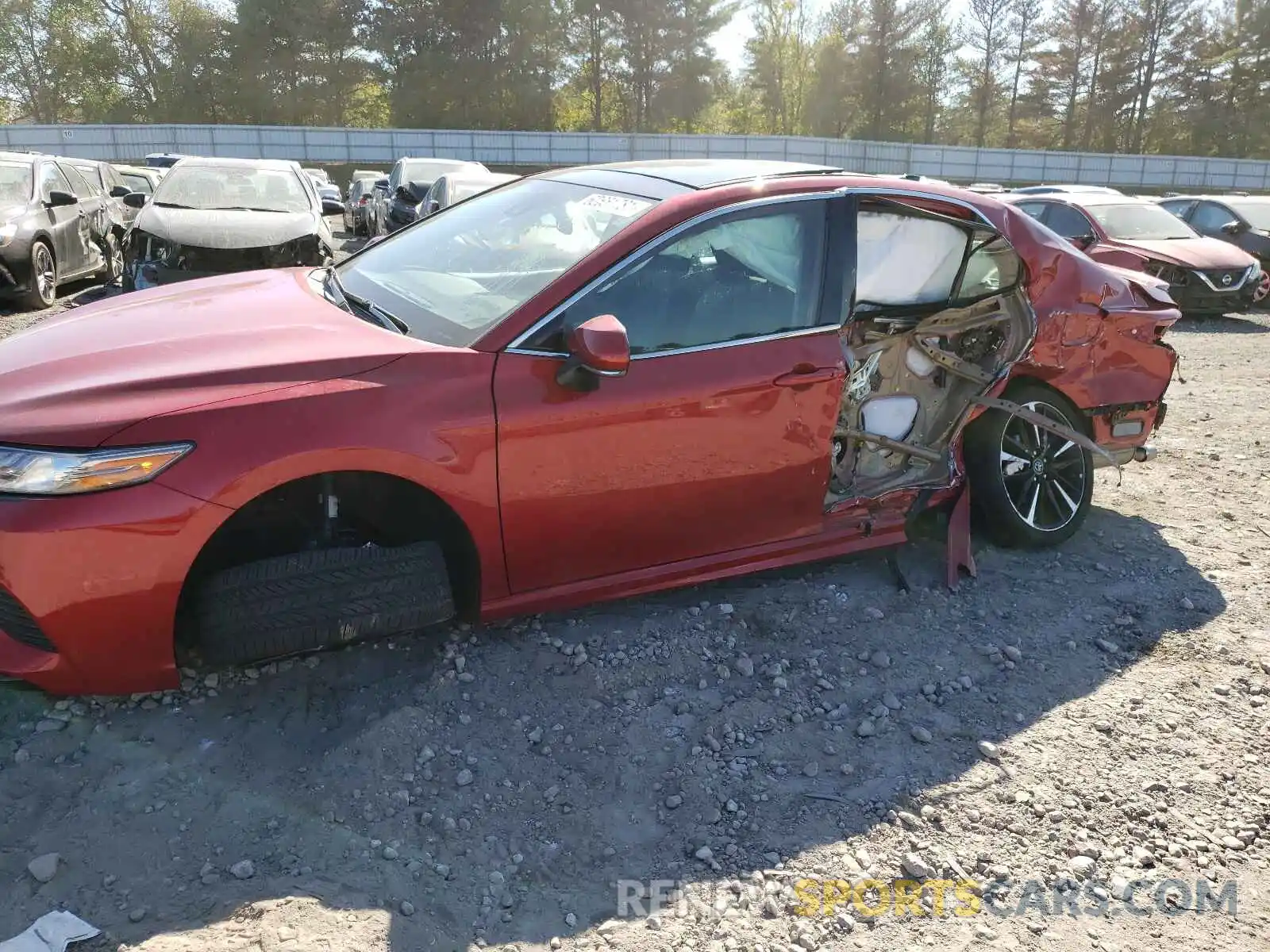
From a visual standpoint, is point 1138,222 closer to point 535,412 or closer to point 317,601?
point 535,412

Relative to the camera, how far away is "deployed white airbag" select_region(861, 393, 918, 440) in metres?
3.95

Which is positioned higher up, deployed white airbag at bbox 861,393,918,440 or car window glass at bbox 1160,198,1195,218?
car window glass at bbox 1160,198,1195,218

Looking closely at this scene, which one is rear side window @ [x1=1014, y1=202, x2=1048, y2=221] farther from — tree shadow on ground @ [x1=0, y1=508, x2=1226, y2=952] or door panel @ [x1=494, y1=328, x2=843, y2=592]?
door panel @ [x1=494, y1=328, x2=843, y2=592]

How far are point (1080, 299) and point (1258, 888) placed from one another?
2.62m

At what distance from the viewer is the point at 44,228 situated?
9.30 m

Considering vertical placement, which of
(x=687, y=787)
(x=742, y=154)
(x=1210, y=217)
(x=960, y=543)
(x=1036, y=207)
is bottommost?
(x=687, y=787)

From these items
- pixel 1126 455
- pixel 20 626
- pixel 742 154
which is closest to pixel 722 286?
pixel 20 626

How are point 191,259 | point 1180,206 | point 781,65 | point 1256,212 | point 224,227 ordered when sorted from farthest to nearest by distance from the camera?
point 781,65 < point 1180,206 < point 1256,212 < point 224,227 < point 191,259

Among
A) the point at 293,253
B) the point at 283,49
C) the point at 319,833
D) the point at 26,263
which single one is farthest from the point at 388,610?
the point at 283,49

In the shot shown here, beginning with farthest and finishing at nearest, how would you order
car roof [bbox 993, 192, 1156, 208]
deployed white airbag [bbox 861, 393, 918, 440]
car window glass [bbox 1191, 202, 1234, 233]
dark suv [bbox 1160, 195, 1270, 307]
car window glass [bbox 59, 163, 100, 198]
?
A: car window glass [bbox 1191, 202, 1234, 233]
dark suv [bbox 1160, 195, 1270, 307]
car roof [bbox 993, 192, 1156, 208]
car window glass [bbox 59, 163, 100, 198]
deployed white airbag [bbox 861, 393, 918, 440]

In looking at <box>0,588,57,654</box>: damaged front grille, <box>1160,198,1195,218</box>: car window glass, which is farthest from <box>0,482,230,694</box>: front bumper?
<box>1160,198,1195,218</box>: car window glass

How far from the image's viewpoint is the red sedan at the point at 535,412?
253 cm

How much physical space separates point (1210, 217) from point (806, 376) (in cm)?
1393

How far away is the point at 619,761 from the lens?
9.20 ft
